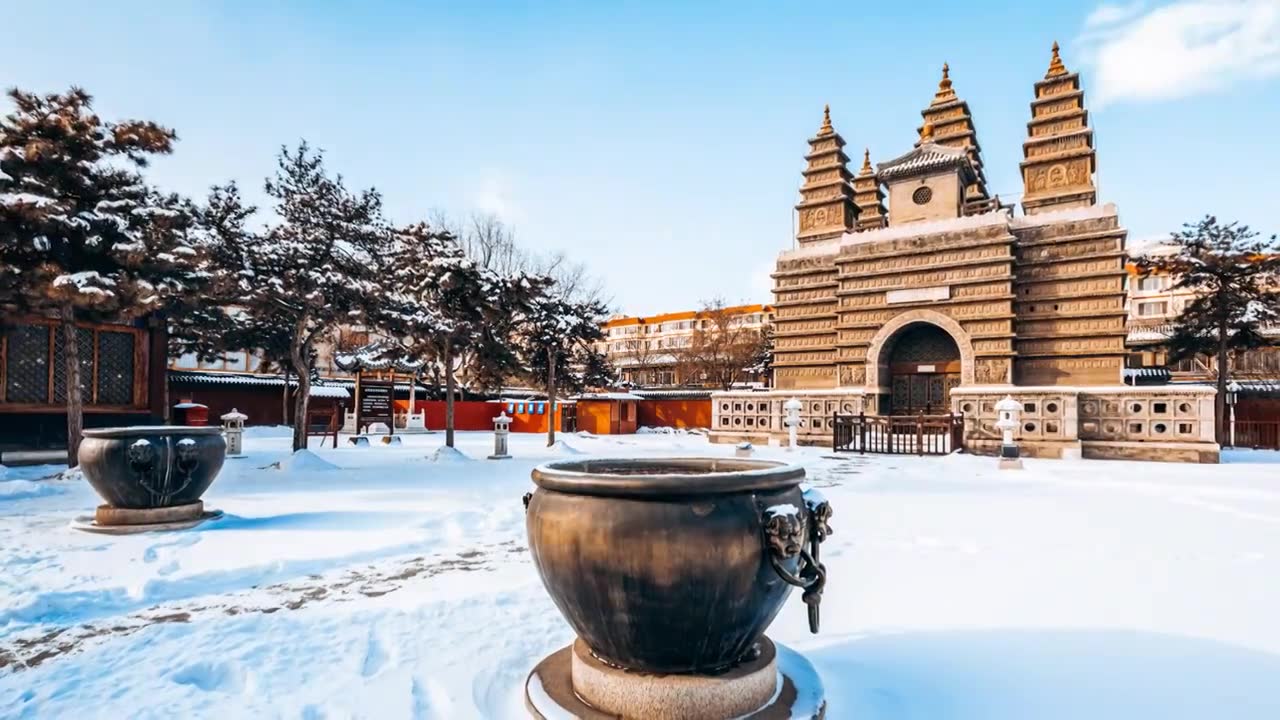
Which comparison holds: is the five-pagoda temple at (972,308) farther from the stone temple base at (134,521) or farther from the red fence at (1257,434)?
the stone temple base at (134,521)

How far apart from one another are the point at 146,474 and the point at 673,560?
615 centimetres

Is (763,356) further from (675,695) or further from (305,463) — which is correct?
(675,695)

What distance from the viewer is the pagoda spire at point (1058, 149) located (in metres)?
22.1

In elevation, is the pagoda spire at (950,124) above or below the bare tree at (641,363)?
above

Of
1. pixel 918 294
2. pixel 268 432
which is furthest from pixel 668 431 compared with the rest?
pixel 268 432

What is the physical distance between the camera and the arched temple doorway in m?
22.0

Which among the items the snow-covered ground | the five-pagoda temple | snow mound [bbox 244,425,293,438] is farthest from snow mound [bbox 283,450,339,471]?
the five-pagoda temple

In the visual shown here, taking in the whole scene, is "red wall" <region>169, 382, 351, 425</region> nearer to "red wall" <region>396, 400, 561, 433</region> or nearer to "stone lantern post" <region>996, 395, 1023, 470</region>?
"red wall" <region>396, 400, 561, 433</region>

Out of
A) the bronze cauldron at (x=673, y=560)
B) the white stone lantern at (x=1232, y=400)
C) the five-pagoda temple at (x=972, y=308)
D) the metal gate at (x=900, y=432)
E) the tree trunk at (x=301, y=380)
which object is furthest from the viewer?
the white stone lantern at (x=1232, y=400)

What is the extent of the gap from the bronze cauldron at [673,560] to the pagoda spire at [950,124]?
28467mm

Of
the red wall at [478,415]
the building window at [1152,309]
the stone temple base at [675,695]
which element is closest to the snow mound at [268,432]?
the red wall at [478,415]

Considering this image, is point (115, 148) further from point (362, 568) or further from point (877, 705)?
point (877, 705)

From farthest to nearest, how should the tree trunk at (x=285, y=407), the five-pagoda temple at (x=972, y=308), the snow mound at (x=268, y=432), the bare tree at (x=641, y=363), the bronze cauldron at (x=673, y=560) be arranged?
the bare tree at (x=641, y=363) < the tree trunk at (x=285, y=407) < the snow mound at (x=268, y=432) < the five-pagoda temple at (x=972, y=308) < the bronze cauldron at (x=673, y=560)

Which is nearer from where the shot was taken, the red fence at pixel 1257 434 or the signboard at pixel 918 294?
the signboard at pixel 918 294
